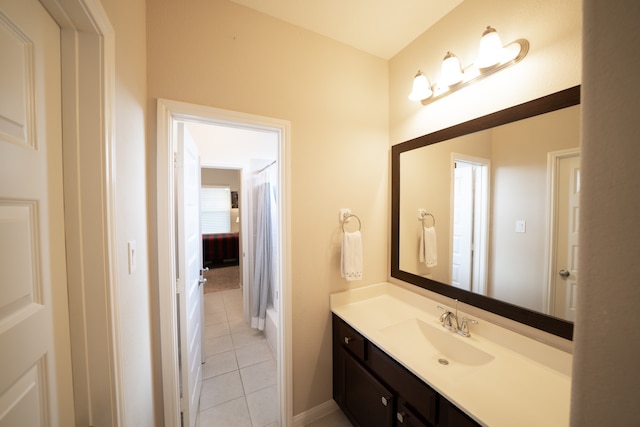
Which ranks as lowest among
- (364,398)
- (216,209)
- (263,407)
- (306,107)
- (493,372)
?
(263,407)

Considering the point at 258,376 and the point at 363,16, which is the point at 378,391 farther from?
the point at 363,16

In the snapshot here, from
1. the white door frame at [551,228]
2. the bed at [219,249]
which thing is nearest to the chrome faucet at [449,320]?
the white door frame at [551,228]

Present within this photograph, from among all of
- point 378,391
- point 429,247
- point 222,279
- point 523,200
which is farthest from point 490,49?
point 222,279

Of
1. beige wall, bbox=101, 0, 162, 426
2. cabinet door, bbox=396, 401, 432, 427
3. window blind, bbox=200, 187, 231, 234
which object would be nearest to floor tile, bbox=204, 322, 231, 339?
beige wall, bbox=101, 0, 162, 426

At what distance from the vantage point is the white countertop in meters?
0.78

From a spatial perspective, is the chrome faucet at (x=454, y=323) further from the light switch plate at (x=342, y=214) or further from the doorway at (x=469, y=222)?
the light switch plate at (x=342, y=214)

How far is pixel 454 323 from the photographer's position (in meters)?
1.29

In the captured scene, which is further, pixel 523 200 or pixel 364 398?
pixel 364 398

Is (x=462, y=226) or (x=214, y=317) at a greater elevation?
(x=462, y=226)

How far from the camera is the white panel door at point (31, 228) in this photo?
44 cm

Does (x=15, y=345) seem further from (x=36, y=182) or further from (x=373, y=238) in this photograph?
(x=373, y=238)

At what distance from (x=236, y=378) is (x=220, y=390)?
0.52ft

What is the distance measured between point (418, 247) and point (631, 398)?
138 cm

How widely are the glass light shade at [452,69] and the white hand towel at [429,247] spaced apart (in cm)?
90
